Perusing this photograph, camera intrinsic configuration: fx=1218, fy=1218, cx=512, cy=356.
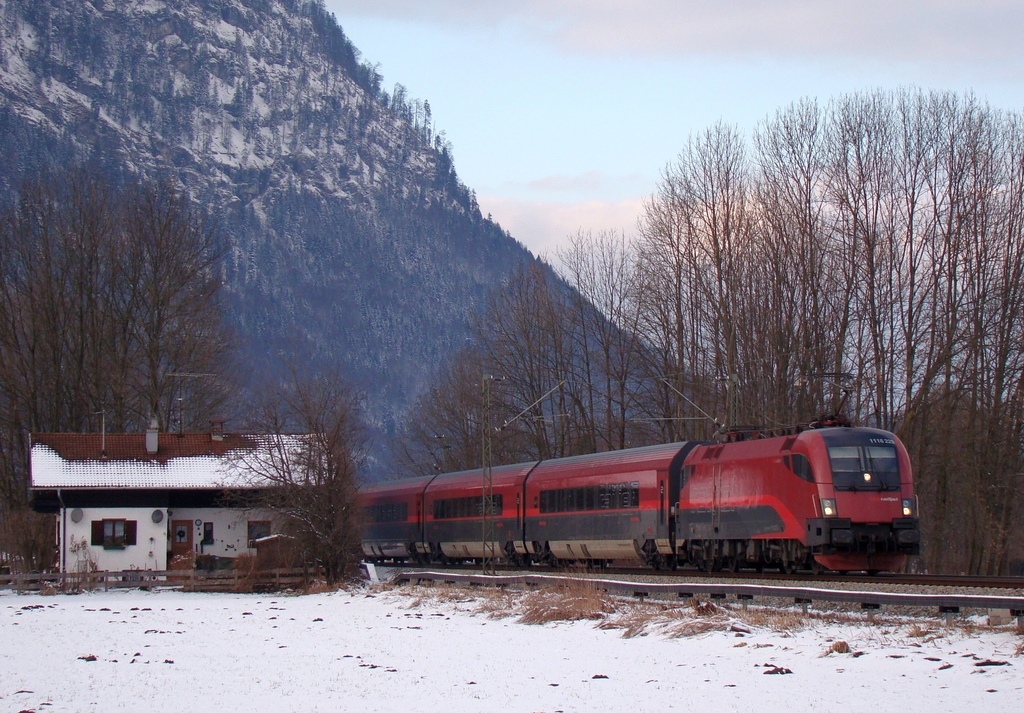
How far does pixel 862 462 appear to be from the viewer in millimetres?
26109

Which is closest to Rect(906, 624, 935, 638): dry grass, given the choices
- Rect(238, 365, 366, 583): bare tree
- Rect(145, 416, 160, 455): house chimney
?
Rect(238, 365, 366, 583): bare tree

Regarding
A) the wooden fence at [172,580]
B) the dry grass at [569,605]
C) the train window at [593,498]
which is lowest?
the wooden fence at [172,580]

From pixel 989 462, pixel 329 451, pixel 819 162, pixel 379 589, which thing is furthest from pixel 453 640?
pixel 819 162

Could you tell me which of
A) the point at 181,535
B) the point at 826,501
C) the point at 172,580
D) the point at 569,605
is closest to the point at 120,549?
the point at 181,535

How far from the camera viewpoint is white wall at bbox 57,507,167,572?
43312mm

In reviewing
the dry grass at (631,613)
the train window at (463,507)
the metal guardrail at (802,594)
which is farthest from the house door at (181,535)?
the metal guardrail at (802,594)

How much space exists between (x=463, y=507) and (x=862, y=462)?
68.5 ft

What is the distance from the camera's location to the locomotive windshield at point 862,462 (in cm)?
2584

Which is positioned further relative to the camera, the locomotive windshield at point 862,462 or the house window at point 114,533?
the house window at point 114,533

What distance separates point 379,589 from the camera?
125ft

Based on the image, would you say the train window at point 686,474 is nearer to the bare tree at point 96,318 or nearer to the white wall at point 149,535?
the white wall at point 149,535

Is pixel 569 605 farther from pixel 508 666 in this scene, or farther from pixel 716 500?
pixel 508 666

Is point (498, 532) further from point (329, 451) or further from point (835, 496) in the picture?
point (835, 496)

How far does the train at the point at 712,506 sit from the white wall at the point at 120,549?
8048 mm
